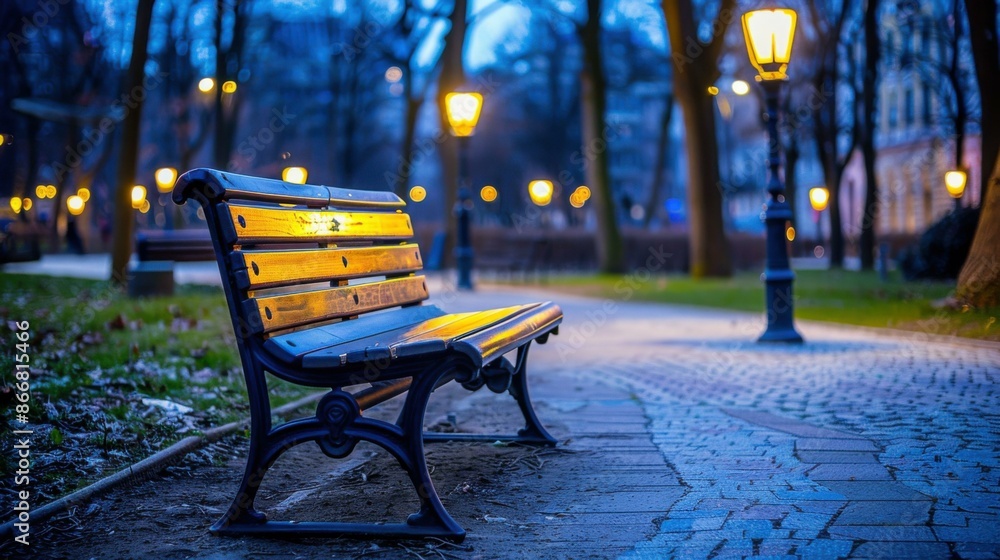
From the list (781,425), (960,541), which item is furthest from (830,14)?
(960,541)

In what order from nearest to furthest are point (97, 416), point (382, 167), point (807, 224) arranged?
point (97, 416) < point (382, 167) < point (807, 224)

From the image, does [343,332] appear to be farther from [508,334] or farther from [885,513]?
[885,513]

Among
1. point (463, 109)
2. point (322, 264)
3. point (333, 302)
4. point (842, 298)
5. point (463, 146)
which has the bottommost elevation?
point (842, 298)

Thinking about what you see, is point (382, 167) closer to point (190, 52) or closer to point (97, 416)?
point (190, 52)

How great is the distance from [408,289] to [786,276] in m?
6.13

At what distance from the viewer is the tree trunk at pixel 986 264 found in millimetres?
11992

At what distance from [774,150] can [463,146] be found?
10.4 m

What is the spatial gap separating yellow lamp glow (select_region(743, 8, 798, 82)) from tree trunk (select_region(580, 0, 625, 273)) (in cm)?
1789

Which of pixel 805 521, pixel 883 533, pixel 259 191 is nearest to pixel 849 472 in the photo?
pixel 805 521

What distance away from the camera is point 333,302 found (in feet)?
16.4

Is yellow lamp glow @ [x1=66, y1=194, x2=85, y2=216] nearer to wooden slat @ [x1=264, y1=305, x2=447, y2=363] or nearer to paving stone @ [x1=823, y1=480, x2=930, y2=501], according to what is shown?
wooden slat @ [x1=264, y1=305, x2=447, y2=363]

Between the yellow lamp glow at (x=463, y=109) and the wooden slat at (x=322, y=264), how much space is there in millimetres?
14197

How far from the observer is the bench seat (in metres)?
4.11

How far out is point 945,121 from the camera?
109ft
